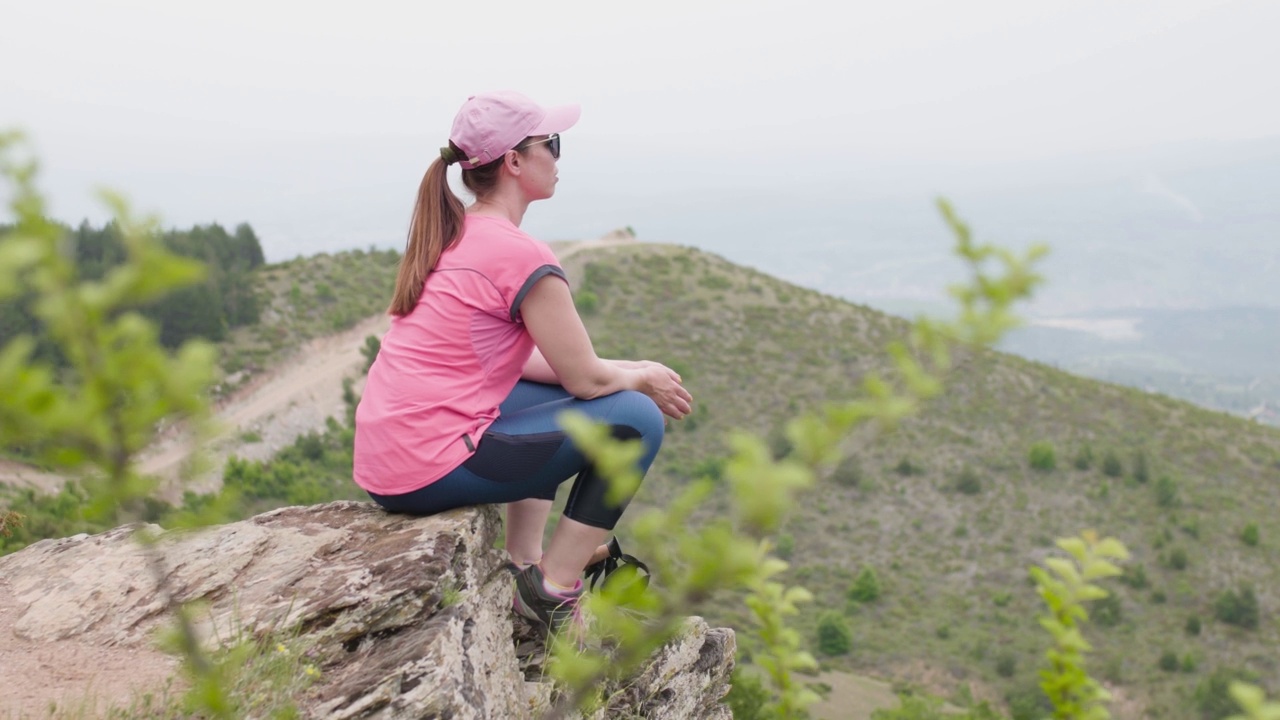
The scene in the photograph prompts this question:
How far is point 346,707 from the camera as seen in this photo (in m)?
3.32

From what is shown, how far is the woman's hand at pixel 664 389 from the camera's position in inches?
165

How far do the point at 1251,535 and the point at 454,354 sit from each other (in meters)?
39.7

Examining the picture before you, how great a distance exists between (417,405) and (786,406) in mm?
38129


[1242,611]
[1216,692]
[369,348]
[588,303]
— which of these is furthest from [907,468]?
[369,348]

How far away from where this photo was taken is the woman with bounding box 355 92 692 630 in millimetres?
3781

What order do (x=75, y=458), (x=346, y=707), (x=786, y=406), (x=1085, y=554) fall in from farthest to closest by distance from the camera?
1. (x=786, y=406)
2. (x=346, y=707)
3. (x=1085, y=554)
4. (x=75, y=458)

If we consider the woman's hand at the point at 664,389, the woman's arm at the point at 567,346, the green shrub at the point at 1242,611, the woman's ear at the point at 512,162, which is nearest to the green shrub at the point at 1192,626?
the green shrub at the point at 1242,611

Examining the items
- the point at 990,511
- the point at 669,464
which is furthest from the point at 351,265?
the point at 990,511

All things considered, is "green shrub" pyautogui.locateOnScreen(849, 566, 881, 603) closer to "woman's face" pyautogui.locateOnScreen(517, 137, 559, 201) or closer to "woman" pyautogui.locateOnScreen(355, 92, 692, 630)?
"woman" pyautogui.locateOnScreen(355, 92, 692, 630)

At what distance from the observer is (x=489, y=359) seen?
394 centimetres

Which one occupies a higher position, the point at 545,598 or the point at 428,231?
the point at 428,231

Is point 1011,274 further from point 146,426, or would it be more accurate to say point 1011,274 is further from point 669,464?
point 669,464

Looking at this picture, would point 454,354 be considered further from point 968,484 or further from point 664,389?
point 968,484

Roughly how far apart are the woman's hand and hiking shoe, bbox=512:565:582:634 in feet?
3.17
